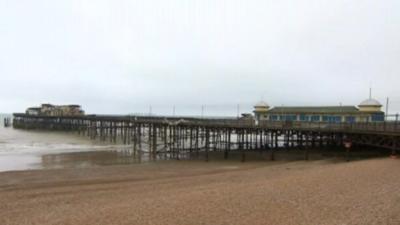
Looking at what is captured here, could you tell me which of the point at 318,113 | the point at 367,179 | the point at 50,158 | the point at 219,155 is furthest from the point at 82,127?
the point at 367,179

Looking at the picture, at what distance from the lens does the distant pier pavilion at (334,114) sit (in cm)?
3228

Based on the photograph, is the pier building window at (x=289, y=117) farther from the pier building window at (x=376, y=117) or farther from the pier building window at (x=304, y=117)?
the pier building window at (x=376, y=117)

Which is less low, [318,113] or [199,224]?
[318,113]

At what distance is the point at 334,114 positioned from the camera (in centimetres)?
3434

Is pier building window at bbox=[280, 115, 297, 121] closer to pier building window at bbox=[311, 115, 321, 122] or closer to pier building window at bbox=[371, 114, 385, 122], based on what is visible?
pier building window at bbox=[311, 115, 321, 122]

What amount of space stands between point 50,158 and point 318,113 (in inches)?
1014

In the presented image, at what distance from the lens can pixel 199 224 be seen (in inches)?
366

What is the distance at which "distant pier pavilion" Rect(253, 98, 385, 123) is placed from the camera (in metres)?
32.3

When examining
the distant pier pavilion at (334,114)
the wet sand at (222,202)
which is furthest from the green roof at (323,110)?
the wet sand at (222,202)

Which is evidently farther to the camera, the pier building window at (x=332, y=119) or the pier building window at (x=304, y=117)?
the pier building window at (x=304, y=117)

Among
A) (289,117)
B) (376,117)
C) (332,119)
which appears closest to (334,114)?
(332,119)

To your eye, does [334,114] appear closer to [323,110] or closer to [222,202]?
[323,110]

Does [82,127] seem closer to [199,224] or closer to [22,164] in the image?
[22,164]

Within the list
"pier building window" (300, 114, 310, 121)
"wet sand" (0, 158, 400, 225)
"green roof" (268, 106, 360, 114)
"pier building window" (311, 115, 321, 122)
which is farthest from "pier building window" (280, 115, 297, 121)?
"wet sand" (0, 158, 400, 225)
